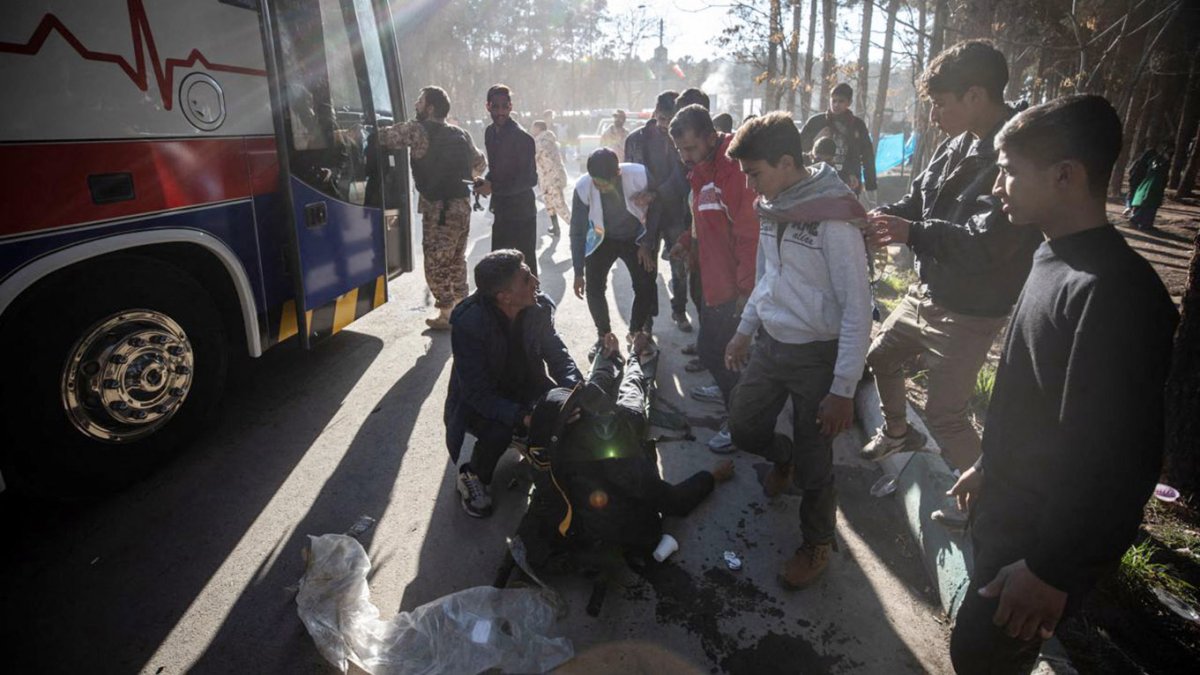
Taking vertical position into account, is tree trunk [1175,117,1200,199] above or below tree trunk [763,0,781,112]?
below

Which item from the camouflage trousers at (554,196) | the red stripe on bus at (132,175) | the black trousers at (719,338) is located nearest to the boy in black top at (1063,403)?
the black trousers at (719,338)

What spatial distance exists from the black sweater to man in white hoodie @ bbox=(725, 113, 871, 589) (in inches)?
31.4

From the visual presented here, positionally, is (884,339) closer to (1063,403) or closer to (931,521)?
(931,521)

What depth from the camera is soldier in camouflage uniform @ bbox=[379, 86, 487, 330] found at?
5.06m

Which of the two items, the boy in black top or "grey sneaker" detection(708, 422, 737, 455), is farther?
"grey sneaker" detection(708, 422, 737, 455)

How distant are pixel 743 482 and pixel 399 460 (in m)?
2.00

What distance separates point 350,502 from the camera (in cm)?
319

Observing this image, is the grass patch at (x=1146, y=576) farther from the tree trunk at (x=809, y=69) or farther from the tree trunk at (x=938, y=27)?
the tree trunk at (x=809, y=69)

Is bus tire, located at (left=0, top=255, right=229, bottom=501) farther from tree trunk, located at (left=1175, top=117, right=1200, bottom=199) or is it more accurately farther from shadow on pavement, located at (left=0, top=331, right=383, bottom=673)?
tree trunk, located at (left=1175, top=117, right=1200, bottom=199)

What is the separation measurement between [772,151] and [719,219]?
50.8 inches

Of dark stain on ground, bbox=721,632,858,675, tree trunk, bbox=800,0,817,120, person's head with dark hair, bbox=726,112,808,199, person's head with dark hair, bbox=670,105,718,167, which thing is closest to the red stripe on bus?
person's head with dark hair, bbox=670,105,718,167

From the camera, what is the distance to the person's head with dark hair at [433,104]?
198 inches

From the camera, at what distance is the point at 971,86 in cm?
246

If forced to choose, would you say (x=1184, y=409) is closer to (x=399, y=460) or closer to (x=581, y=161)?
(x=399, y=460)
